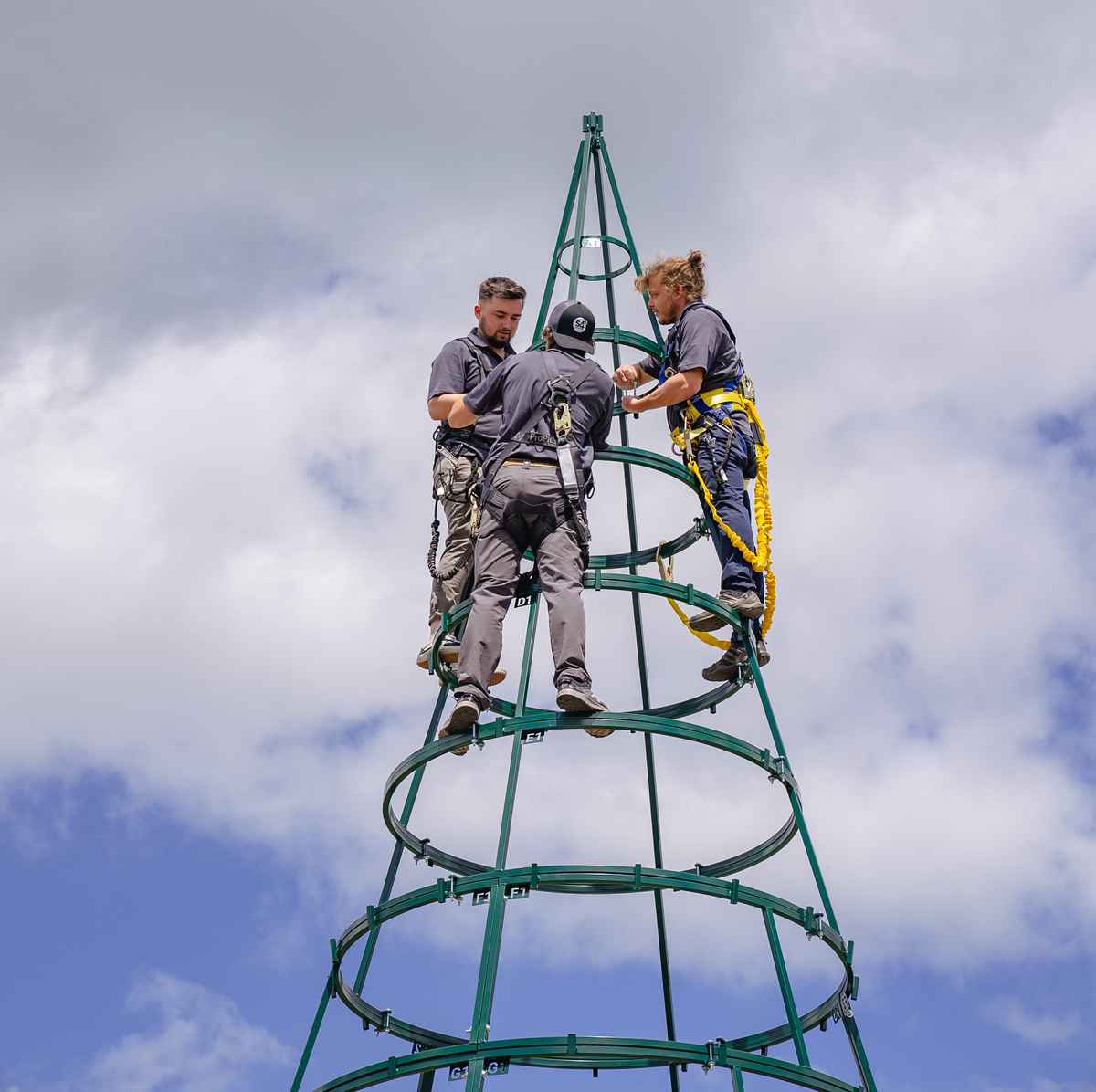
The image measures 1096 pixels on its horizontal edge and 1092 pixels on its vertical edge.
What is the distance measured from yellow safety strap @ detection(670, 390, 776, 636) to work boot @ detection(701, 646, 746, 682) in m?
0.33

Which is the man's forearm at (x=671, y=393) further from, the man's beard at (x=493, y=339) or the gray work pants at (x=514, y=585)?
the gray work pants at (x=514, y=585)

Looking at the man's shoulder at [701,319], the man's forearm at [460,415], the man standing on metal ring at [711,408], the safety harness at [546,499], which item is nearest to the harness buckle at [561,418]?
the safety harness at [546,499]

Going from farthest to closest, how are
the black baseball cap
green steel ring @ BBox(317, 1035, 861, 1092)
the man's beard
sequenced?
the man's beard < the black baseball cap < green steel ring @ BBox(317, 1035, 861, 1092)

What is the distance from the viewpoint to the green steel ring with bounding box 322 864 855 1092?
33.2 feet

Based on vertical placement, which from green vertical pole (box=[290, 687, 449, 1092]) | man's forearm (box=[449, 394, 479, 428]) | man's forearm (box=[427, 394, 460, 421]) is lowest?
green vertical pole (box=[290, 687, 449, 1092])

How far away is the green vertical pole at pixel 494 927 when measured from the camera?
1012cm

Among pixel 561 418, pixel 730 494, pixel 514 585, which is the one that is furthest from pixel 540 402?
pixel 730 494

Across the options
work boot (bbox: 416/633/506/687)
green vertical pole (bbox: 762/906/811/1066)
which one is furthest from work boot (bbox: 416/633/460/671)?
green vertical pole (bbox: 762/906/811/1066)

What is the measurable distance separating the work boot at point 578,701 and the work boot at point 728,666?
2234 mm

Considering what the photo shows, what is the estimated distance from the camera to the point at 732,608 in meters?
13.3

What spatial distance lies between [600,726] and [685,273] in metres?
4.91

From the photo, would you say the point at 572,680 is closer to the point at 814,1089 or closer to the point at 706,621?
the point at 706,621

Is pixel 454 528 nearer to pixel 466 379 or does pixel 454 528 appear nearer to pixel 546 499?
pixel 466 379

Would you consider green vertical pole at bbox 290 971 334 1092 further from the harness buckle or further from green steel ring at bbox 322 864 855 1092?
the harness buckle
